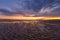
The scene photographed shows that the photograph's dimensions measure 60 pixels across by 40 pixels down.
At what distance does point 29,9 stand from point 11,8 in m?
0.16

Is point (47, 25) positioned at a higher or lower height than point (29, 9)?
lower

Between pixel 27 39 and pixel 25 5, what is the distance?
0.29m

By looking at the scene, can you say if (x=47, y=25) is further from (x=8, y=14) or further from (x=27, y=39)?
(x=8, y=14)

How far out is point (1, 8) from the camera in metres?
1.71

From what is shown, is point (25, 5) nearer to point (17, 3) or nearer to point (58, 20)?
point (17, 3)

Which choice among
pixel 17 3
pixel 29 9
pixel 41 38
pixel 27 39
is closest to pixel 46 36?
pixel 41 38

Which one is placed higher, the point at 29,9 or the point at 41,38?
the point at 29,9

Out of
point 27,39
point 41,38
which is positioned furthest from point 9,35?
point 41,38

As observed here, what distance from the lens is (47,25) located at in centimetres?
166

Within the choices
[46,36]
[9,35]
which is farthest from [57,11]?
[9,35]

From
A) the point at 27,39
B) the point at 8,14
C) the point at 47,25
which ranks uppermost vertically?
the point at 8,14

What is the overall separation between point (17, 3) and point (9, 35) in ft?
0.96

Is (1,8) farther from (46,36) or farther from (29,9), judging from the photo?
(46,36)

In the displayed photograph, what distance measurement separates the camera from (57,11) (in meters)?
1.68
